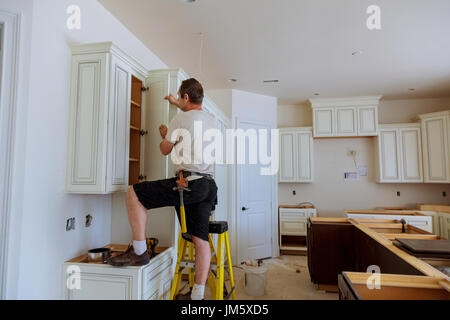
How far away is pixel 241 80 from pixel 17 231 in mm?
3291

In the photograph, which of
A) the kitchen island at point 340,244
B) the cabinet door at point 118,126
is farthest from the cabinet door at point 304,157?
the cabinet door at point 118,126

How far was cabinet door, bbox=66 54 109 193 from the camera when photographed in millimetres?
1812

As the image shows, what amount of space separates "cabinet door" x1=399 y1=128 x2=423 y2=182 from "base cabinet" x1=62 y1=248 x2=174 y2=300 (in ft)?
15.2

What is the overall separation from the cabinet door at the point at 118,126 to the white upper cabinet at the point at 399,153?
4.47m

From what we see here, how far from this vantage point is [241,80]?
3.98 m

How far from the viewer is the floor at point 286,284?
295 cm

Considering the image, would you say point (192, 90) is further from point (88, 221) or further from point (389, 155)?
point (389, 155)

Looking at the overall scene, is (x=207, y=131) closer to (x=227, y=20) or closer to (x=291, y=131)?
(x=227, y=20)

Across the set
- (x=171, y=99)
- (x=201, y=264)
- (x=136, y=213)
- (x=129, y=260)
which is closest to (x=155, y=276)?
(x=129, y=260)

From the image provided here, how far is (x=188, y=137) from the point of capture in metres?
1.76

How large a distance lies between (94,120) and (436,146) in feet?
16.9

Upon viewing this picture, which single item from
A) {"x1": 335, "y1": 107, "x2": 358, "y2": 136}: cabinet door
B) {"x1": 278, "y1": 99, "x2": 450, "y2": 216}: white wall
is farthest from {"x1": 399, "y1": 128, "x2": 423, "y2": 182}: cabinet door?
{"x1": 335, "y1": 107, "x2": 358, "y2": 136}: cabinet door

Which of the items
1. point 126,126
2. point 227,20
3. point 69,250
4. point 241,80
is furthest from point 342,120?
point 69,250

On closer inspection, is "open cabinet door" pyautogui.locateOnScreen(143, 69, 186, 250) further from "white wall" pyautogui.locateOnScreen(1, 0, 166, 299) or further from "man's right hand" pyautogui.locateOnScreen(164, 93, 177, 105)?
"white wall" pyautogui.locateOnScreen(1, 0, 166, 299)
